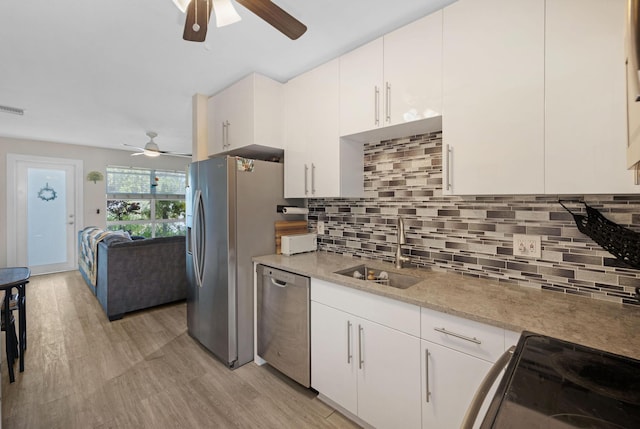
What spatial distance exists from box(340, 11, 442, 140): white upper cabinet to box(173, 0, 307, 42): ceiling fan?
1.85 feet

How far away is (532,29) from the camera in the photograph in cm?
122

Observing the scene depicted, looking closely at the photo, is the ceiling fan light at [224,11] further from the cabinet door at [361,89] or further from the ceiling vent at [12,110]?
the ceiling vent at [12,110]

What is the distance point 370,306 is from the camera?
4.92 ft

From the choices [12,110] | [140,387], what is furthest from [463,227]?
[12,110]

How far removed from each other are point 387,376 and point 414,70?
5.43ft

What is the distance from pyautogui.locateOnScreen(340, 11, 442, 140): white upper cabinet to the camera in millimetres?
1525

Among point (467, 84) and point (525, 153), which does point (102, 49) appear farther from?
point (525, 153)

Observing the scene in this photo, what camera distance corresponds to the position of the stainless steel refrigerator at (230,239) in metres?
2.14

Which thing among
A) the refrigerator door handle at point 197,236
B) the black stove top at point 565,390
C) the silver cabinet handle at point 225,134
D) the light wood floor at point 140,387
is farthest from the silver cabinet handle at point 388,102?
the light wood floor at point 140,387

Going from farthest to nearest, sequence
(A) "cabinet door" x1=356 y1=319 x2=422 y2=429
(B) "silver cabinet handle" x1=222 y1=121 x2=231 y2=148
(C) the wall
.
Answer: (C) the wall → (B) "silver cabinet handle" x1=222 y1=121 x2=231 y2=148 → (A) "cabinet door" x1=356 y1=319 x2=422 y2=429

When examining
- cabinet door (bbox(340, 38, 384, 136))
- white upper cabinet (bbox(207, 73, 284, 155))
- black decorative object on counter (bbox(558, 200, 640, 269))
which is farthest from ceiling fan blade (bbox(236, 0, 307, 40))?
black decorative object on counter (bbox(558, 200, 640, 269))

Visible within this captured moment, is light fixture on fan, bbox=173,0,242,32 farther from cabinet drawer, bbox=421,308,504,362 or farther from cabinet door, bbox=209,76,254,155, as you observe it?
cabinet drawer, bbox=421,308,504,362

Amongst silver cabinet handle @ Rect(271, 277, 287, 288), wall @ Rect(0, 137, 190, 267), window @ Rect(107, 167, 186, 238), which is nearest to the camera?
silver cabinet handle @ Rect(271, 277, 287, 288)

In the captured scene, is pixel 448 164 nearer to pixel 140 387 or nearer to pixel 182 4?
pixel 182 4
